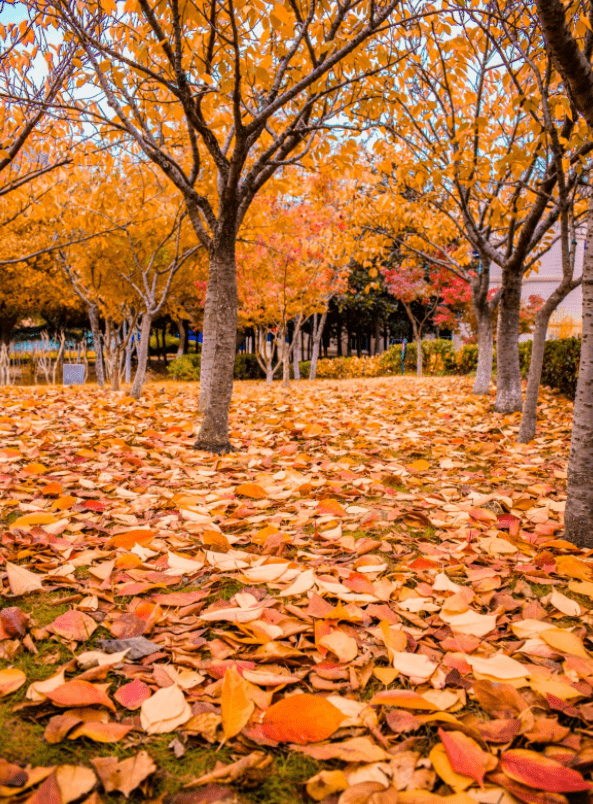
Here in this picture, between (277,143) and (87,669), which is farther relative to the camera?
(277,143)

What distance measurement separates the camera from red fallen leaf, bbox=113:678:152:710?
4.02 feet

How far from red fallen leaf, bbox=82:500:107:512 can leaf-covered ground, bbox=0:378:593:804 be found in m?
0.01

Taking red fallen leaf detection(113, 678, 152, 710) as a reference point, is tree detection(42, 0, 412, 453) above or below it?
above

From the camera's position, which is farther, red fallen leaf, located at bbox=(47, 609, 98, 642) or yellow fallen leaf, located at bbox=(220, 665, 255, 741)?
red fallen leaf, located at bbox=(47, 609, 98, 642)

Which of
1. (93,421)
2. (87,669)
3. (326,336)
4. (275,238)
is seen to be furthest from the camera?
(326,336)

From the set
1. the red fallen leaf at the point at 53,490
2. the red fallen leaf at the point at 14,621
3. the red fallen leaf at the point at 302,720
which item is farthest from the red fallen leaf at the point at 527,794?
the red fallen leaf at the point at 53,490

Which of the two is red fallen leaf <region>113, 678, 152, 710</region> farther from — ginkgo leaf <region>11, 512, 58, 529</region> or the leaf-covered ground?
ginkgo leaf <region>11, 512, 58, 529</region>

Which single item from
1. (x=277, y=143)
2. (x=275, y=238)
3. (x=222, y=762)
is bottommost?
(x=222, y=762)

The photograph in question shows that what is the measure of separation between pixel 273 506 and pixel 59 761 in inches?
71.4

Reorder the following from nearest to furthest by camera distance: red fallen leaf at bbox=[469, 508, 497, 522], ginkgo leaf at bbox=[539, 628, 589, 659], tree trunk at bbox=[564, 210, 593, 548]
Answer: ginkgo leaf at bbox=[539, 628, 589, 659], tree trunk at bbox=[564, 210, 593, 548], red fallen leaf at bbox=[469, 508, 497, 522]

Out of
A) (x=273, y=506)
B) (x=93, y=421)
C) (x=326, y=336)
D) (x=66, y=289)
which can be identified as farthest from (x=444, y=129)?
(x=326, y=336)

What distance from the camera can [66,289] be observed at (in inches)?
747

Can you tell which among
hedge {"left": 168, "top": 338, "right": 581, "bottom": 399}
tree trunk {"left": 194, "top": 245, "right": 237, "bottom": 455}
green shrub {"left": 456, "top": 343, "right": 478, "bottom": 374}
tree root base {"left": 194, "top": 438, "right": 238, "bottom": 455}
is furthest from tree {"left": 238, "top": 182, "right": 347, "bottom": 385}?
tree root base {"left": 194, "top": 438, "right": 238, "bottom": 455}

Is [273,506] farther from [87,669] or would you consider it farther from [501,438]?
[501,438]
